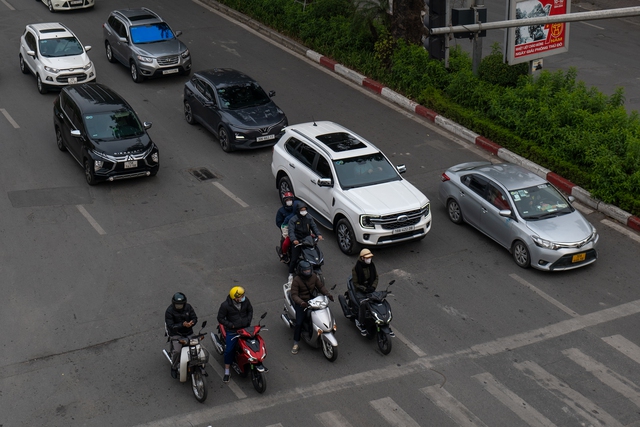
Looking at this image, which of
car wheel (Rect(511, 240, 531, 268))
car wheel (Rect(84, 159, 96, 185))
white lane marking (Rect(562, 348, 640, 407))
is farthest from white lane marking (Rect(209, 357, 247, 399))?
car wheel (Rect(84, 159, 96, 185))

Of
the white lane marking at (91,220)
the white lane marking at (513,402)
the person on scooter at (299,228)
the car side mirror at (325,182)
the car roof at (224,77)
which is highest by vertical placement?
the car roof at (224,77)

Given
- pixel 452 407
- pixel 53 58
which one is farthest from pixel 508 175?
pixel 53 58

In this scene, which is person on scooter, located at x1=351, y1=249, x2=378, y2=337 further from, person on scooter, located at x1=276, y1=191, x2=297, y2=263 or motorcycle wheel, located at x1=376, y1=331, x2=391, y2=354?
person on scooter, located at x1=276, y1=191, x2=297, y2=263

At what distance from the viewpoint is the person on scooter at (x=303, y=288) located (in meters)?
12.8

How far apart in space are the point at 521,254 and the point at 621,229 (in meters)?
3.13

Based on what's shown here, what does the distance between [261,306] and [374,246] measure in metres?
2.85

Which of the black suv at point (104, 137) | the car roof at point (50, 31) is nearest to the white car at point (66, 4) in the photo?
the car roof at point (50, 31)

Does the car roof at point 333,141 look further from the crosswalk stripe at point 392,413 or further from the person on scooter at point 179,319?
the crosswalk stripe at point 392,413

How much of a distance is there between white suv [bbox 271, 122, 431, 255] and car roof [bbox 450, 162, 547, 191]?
1.70 metres

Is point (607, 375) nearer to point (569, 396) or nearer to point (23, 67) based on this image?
point (569, 396)

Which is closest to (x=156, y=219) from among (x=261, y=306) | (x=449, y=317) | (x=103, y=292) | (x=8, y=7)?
(x=103, y=292)

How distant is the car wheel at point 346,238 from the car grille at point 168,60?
11.7 metres

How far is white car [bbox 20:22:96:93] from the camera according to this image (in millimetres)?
24875

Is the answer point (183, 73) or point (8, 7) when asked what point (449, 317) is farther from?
point (8, 7)
